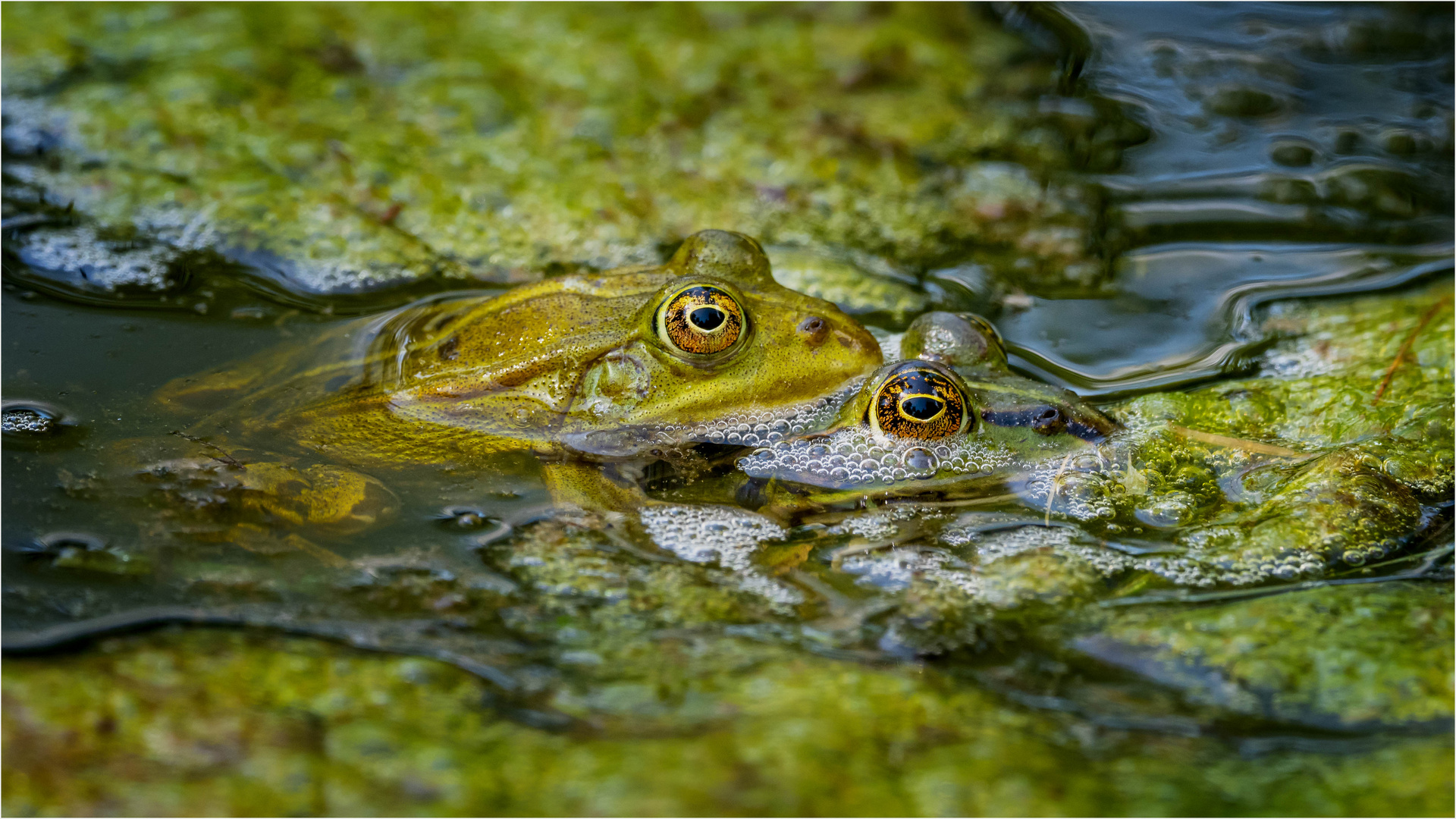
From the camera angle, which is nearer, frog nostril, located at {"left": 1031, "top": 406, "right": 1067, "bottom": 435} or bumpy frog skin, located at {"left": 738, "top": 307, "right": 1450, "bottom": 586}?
bumpy frog skin, located at {"left": 738, "top": 307, "right": 1450, "bottom": 586}

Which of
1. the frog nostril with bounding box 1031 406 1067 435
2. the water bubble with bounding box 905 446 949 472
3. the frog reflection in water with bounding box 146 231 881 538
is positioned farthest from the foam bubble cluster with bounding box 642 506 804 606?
the frog nostril with bounding box 1031 406 1067 435

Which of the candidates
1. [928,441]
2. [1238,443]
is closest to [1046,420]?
[928,441]

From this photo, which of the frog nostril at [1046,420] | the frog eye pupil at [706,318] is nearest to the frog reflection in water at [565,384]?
the frog eye pupil at [706,318]

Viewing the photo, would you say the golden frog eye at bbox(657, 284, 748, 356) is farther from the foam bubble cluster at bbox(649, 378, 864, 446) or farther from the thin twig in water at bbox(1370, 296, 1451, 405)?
the thin twig in water at bbox(1370, 296, 1451, 405)

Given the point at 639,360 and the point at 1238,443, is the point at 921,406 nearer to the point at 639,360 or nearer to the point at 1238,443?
the point at 639,360

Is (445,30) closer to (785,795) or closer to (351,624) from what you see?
(351,624)

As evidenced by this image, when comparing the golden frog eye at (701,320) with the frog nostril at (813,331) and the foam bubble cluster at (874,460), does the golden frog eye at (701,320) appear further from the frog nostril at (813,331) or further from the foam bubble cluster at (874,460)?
the foam bubble cluster at (874,460)
